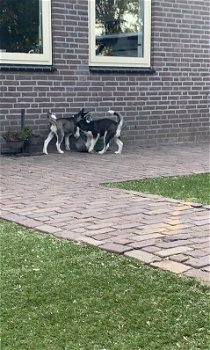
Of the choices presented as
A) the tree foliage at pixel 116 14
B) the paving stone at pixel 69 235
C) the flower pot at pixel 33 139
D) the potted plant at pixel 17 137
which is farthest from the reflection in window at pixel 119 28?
the paving stone at pixel 69 235

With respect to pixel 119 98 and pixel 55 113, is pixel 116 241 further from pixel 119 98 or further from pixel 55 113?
pixel 119 98

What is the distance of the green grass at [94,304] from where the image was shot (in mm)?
2305

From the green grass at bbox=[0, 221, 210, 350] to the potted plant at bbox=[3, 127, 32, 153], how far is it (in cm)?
430

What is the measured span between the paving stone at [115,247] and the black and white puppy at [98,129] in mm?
4653

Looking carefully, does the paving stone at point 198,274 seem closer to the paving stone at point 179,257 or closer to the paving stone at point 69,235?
the paving stone at point 179,257

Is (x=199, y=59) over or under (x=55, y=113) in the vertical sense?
over

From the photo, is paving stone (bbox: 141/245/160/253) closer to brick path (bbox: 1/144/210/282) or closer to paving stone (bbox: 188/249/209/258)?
brick path (bbox: 1/144/210/282)

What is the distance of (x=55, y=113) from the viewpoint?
27.6 ft

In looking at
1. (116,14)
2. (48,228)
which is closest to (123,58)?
(116,14)

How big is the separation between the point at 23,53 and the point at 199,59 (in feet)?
12.3

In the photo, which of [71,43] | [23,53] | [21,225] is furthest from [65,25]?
[21,225]

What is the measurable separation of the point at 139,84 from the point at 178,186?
13.9 ft

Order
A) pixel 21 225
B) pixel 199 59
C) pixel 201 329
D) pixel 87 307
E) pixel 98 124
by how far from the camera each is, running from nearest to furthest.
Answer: pixel 201 329
pixel 87 307
pixel 21 225
pixel 98 124
pixel 199 59

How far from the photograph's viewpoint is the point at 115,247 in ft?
11.2
